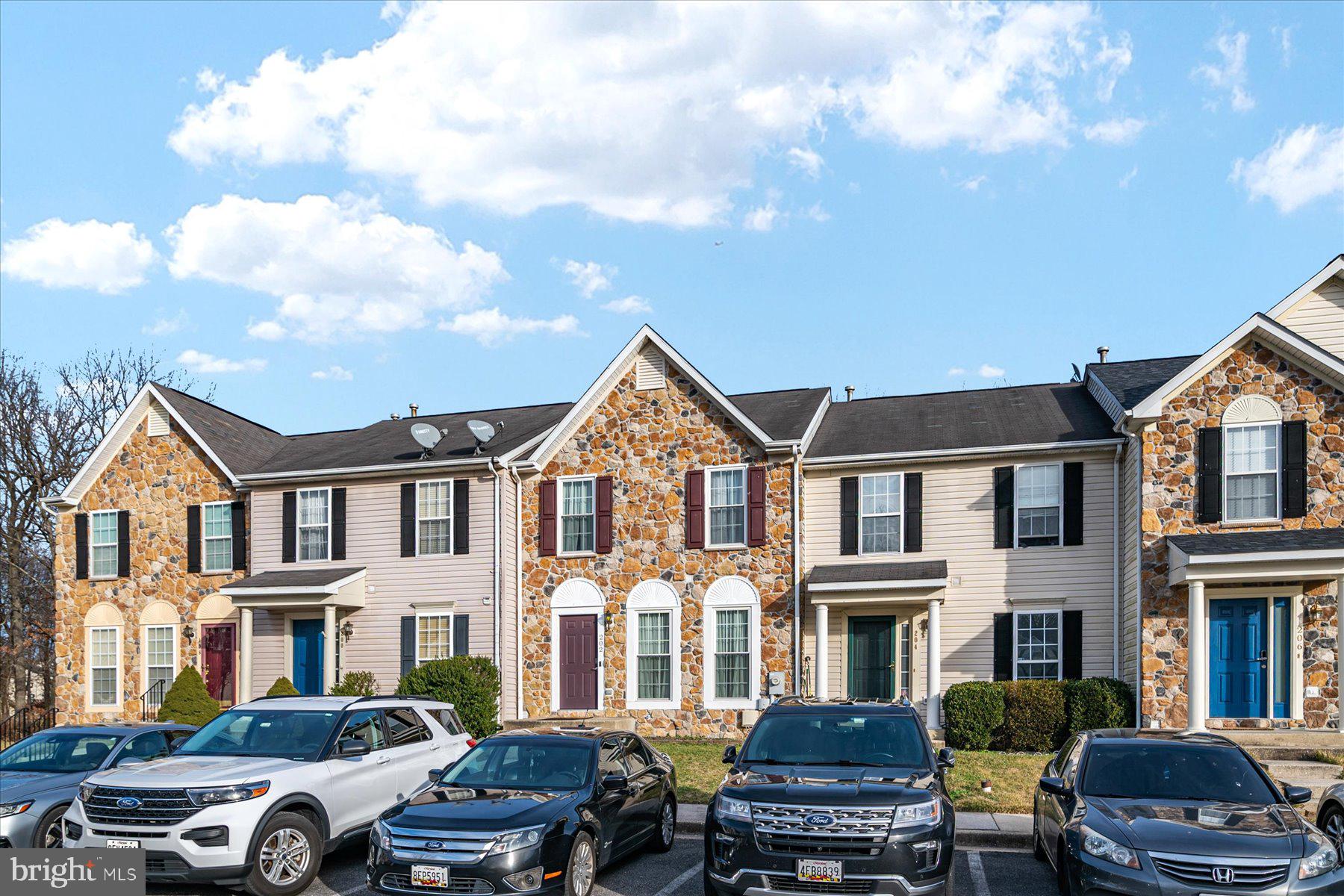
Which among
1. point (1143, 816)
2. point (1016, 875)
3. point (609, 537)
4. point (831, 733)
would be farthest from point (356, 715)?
point (609, 537)

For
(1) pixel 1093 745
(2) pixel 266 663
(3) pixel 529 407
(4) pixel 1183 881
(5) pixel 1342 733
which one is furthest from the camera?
Answer: (3) pixel 529 407

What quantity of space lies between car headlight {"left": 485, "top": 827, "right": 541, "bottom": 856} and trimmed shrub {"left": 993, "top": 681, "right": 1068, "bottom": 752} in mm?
13261

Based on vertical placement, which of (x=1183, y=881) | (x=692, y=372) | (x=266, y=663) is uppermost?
(x=692, y=372)

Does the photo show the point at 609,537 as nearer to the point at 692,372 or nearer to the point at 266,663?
the point at 692,372

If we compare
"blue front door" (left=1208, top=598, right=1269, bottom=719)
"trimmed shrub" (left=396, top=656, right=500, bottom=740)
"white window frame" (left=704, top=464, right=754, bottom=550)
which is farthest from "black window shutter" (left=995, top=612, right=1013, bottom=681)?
"trimmed shrub" (left=396, top=656, right=500, bottom=740)

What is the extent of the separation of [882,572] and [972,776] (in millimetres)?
5374

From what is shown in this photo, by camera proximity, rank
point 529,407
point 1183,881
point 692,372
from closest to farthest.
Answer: point 1183,881 → point 692,372 → point 529,407

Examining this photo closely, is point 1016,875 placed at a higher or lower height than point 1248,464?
lower

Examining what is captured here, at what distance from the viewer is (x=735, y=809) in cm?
888

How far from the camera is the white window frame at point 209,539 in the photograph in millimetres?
25969

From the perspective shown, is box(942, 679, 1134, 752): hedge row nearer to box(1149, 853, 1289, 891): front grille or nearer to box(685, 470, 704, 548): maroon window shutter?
box(685, 470, 704, 548): maroon window shutter

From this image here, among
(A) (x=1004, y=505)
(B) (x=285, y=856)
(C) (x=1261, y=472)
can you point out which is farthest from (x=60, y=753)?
(C) (x=1261, y=472)

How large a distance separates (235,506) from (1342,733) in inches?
871

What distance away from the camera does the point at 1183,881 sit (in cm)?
788
